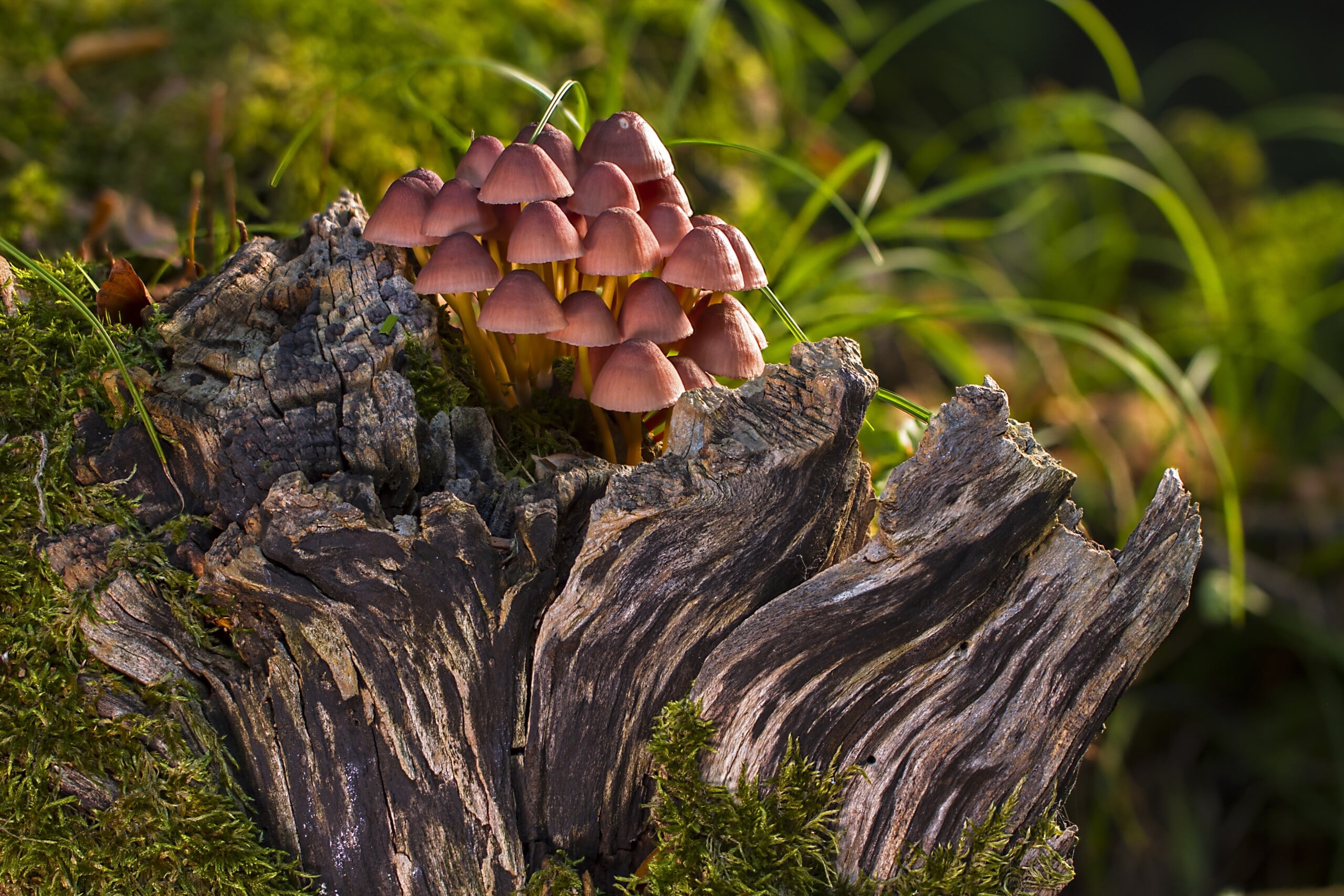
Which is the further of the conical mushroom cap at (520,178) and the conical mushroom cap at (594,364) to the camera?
the conical mushroom cap at (594,364)

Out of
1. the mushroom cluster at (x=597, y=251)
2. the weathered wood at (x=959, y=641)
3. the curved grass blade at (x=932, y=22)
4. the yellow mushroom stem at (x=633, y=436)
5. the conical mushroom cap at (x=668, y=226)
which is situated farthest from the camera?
the curved grass blade at (x=932, y=22)

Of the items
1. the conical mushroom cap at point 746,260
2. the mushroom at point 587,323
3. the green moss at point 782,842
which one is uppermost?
the conical mushroom cap at point 746,260

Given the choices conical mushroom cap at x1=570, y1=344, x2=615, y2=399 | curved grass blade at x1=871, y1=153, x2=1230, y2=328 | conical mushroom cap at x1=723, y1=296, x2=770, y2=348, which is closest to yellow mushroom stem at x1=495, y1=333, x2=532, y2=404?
conical mushroom cap at x1=570, y1=344, x2=615, y2=399

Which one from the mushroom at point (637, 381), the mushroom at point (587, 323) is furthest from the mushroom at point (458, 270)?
the mushroom at point (637, 381)

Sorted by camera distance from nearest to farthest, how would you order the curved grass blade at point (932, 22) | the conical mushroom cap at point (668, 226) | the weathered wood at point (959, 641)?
the weathered wood at point (959, 641) < the conical mushroom cap at point (668, 226) < the curved grass blade at point (932, 22)

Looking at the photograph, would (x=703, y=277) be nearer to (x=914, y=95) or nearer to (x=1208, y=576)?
(x=1208, y=576)

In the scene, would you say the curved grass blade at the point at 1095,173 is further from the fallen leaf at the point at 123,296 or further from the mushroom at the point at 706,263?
the fallen leaf at the point at 123,296

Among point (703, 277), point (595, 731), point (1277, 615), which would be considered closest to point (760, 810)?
point (595, 731)

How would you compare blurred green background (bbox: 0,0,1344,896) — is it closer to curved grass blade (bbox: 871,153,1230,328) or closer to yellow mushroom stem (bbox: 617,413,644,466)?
curved grass blade (bbox: 871,153,1230,328)
